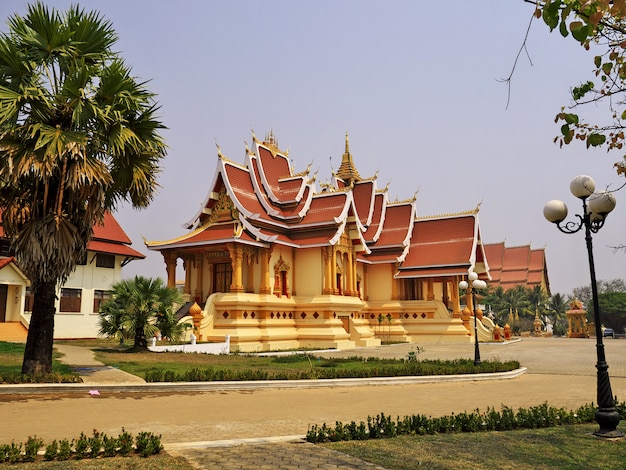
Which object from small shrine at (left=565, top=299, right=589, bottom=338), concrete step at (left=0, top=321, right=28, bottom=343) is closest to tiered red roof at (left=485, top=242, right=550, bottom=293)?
small shrine at (left=565, top=299, right=589, bottom=338)

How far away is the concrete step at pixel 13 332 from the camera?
935 inches

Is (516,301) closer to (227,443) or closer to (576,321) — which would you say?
(576,321)

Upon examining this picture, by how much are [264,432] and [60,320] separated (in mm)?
23037

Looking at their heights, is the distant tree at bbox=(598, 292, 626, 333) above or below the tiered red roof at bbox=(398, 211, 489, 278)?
below

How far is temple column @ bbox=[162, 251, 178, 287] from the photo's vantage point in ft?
95.7

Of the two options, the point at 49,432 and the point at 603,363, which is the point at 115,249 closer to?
the point at 49,432

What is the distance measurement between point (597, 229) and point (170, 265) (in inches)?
966

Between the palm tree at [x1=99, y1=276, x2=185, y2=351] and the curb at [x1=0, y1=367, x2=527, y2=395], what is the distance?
8210 mm

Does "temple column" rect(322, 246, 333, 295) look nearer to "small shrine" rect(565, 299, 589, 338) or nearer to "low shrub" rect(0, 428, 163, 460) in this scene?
"low shrub" rect(0, 428, 163, 460)

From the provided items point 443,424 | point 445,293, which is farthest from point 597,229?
point 445,293

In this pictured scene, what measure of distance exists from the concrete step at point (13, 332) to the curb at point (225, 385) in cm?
1539

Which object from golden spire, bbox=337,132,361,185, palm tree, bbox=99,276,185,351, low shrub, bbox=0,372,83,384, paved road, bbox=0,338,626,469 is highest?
golden spire, bbox=337,132,361,185

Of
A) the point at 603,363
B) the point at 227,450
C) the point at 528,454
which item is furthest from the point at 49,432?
the point at 603,363

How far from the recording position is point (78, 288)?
1085 inches
